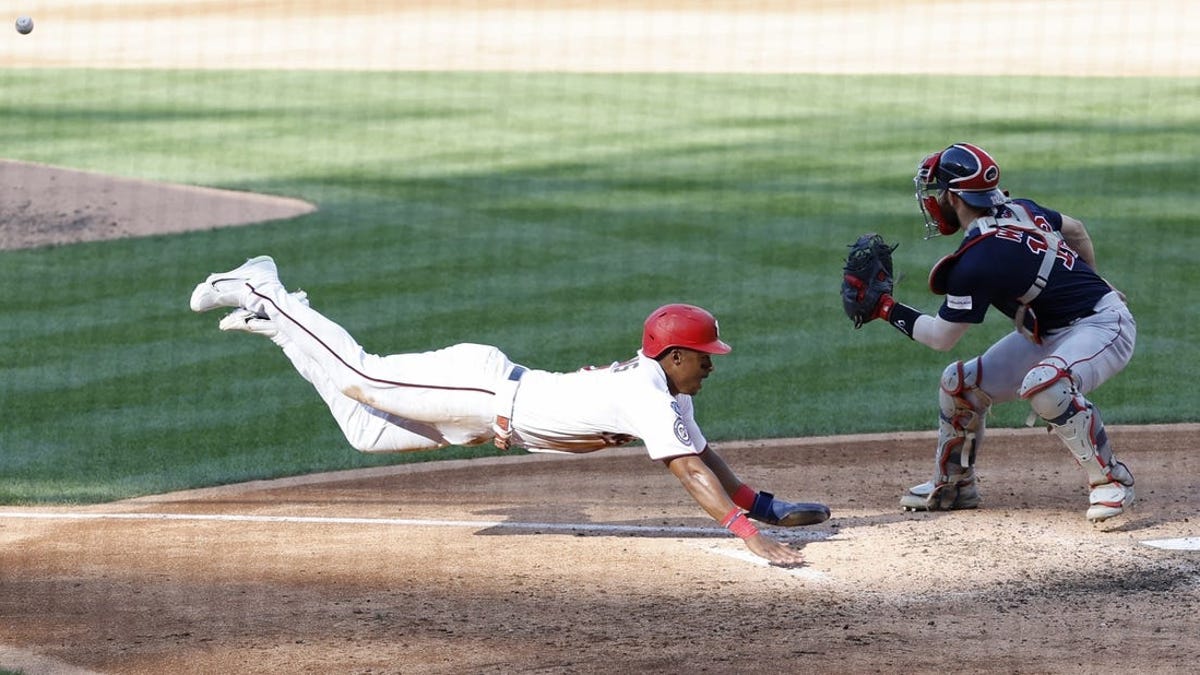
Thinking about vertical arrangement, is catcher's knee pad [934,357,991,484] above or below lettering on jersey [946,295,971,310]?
below

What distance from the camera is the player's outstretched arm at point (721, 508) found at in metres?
5.94

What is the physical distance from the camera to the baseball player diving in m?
6.09

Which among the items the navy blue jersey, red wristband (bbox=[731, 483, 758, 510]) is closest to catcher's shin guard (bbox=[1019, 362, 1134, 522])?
the navy blue jersey

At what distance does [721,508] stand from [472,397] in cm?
125

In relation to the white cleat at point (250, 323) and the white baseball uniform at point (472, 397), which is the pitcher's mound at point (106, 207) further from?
the white baseball uniform at point (472, 397)

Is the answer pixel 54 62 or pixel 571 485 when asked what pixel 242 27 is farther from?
pixel 571 485

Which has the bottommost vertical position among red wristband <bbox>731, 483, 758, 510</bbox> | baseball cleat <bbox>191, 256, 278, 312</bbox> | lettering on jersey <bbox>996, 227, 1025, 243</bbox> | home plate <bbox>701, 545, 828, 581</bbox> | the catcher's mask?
home plate <bbox>701, 545, 828, 581</bbox>

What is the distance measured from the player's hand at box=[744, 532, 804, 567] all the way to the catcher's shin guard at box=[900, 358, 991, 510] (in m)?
1.32

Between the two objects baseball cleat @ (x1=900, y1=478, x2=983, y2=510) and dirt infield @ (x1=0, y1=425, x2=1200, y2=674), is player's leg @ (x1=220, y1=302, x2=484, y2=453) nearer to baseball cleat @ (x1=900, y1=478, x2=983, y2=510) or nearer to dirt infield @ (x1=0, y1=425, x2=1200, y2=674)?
dirt infield @ (x1=0, y1=425, x2=1200, y2=674)

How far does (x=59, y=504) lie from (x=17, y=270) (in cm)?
636

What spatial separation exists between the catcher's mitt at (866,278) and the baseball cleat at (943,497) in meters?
0.91

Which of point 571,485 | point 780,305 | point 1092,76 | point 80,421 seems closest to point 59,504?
point 80,421

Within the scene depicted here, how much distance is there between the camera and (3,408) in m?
9.61

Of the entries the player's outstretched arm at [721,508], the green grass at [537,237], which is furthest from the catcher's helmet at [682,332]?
the green grass at [537,237]
